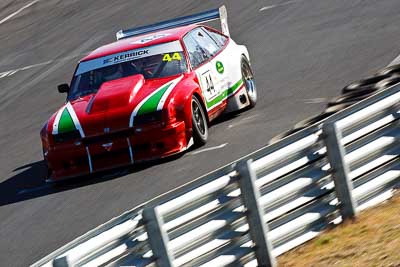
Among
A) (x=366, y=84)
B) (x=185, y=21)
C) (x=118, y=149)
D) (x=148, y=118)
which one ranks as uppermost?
(x=185, y=21)

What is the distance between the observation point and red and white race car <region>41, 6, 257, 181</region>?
503 inches

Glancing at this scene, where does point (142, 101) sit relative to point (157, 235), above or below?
below

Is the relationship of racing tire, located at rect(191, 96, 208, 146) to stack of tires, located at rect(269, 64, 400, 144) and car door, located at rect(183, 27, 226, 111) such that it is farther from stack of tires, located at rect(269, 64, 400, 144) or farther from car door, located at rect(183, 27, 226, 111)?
stack of tires, located at rect(269, 64, 400, 144)

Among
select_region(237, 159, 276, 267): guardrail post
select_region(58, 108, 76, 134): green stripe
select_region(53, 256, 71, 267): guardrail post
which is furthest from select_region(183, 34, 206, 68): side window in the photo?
select_region(53, 256, 71, 267): guardrail post

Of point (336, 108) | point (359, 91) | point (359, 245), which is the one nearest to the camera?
point (359, 245)

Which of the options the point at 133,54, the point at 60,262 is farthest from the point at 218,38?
the point at 60,262

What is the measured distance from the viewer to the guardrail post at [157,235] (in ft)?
24.5

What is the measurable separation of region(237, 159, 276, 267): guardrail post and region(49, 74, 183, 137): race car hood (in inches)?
185

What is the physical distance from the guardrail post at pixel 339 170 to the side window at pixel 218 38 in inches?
253

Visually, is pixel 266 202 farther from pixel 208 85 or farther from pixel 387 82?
pixel 208 85

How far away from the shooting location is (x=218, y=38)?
15.4 metres

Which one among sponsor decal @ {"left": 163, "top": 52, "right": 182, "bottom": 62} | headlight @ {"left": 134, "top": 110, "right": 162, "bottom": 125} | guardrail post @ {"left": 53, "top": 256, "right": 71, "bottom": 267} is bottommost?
headlight @ {"left": 134, "top": 110, "right": 162, "bottom": 125}

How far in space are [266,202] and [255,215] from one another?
205 mm

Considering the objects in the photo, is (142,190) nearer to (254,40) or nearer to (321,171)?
(321,171)
